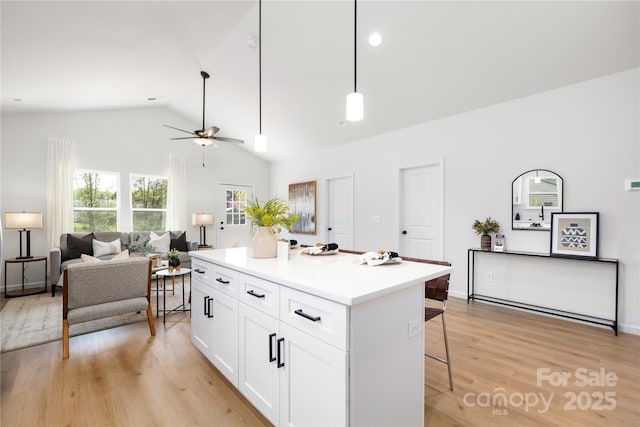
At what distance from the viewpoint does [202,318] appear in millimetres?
2346

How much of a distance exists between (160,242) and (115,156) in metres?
1.91

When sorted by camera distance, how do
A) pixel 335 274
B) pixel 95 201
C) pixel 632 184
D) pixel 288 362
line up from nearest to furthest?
pixel 288 362 < pixel 335 274 < pixel 632 184 < pixel 95 201

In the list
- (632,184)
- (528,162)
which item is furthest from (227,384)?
(632,184)

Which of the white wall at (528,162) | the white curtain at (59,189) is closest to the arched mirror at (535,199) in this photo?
the white wall at (528,162)

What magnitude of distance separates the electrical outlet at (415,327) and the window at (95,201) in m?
6.11

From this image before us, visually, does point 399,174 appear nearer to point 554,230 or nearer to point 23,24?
point 554,230

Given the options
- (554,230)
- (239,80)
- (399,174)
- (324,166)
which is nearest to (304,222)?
(324,166)

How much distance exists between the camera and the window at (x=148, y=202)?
5.81m

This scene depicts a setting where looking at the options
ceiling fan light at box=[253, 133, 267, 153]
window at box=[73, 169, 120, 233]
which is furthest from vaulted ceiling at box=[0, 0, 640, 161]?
ceiling fan light at box=[253, 133, 267, 153]

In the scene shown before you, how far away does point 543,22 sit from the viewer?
255 cm

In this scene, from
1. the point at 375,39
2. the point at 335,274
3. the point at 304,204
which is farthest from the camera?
the point at 304,204

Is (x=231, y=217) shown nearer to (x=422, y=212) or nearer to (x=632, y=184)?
(x=422, y=212)

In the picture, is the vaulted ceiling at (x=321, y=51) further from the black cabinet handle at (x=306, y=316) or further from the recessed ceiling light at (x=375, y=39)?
the black cabinet handle at (x=306, y=316)

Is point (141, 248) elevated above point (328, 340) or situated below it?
below
